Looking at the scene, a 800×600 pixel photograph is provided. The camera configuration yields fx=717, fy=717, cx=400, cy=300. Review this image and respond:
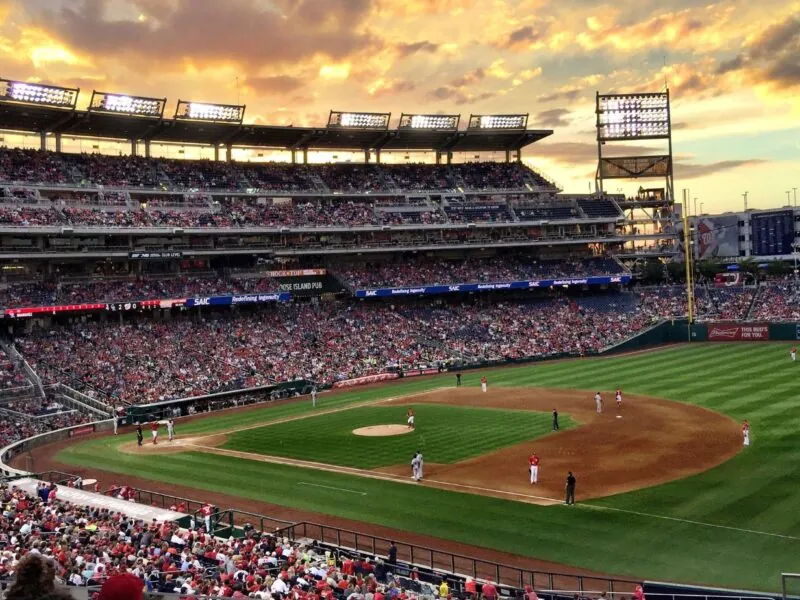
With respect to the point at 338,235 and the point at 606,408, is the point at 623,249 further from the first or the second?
the point at 606,408

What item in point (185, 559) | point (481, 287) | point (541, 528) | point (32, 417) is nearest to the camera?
point (185, 559)

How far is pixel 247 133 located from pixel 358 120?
11601 mm

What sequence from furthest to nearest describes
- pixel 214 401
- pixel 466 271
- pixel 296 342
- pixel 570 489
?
pixel 466 271 → pixel 296 342 → pixel 214 401 → pixel 570 489

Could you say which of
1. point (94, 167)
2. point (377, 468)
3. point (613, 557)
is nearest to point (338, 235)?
point (94, 167)

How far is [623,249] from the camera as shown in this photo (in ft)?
294

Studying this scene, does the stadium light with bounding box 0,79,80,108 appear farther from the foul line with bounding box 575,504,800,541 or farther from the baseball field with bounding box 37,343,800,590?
the foul line with bounding box 575,504,800,541

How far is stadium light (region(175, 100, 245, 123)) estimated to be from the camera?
65500mm

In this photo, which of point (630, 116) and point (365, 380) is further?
point (630, 116)

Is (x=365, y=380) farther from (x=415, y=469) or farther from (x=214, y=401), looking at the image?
(x=415, y=469)

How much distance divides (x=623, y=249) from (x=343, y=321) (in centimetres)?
4093

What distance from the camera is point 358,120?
245ft

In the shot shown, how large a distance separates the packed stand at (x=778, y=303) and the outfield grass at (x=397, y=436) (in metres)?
38.2

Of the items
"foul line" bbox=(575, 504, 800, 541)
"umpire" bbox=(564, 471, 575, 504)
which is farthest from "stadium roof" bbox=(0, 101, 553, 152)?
"foul line" bbox=(575, 504, 800, 541)

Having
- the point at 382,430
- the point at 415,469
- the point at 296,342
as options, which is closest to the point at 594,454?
the point at 415,469
